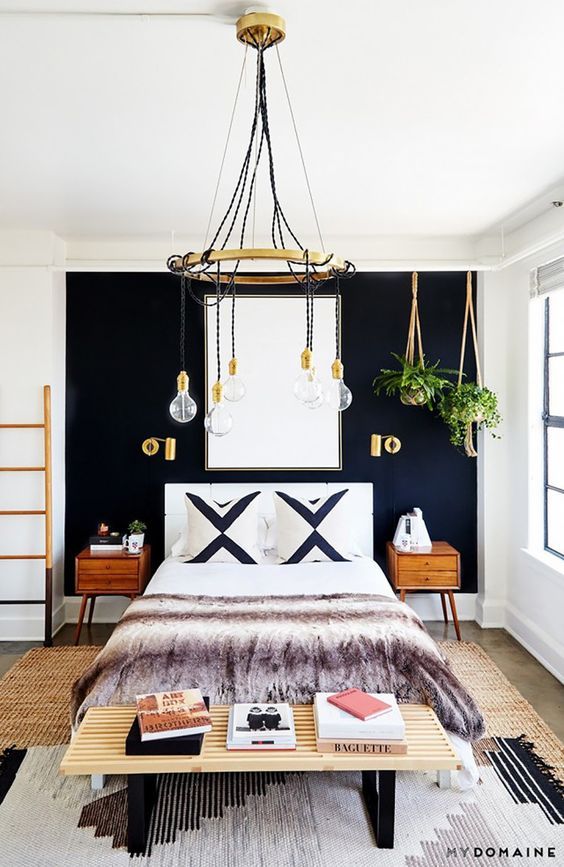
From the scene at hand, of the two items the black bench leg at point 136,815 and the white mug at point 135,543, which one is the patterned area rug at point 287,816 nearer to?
the black bench leg at point 136,815

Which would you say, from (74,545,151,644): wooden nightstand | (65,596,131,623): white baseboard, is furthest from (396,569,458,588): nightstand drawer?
(65,596,131,623): white baseboard

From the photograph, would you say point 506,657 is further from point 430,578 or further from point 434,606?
point 434,606

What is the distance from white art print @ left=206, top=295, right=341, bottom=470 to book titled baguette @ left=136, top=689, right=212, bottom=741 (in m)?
2.49

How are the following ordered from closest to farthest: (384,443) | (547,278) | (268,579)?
(268,579)
(547,278)
(384,443)

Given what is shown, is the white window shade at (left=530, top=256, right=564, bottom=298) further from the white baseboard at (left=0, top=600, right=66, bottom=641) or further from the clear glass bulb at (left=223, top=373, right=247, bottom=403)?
the white baseboard at (left=0, top=600, right=66, bottom=641)

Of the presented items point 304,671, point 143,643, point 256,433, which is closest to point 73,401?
point 256,433

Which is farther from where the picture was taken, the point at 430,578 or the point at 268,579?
the point at 430,578

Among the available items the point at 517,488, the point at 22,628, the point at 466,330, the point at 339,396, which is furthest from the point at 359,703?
the point at 466,330

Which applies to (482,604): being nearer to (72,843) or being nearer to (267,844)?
(267,844)

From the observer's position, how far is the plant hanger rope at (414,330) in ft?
16.1

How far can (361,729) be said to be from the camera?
243 cm

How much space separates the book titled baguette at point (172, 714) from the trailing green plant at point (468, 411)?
2746mm

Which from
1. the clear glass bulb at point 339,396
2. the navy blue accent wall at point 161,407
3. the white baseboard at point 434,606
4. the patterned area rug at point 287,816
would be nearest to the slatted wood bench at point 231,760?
the patterned area rug at point 287,816

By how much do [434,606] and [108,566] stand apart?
2375 millimetres
